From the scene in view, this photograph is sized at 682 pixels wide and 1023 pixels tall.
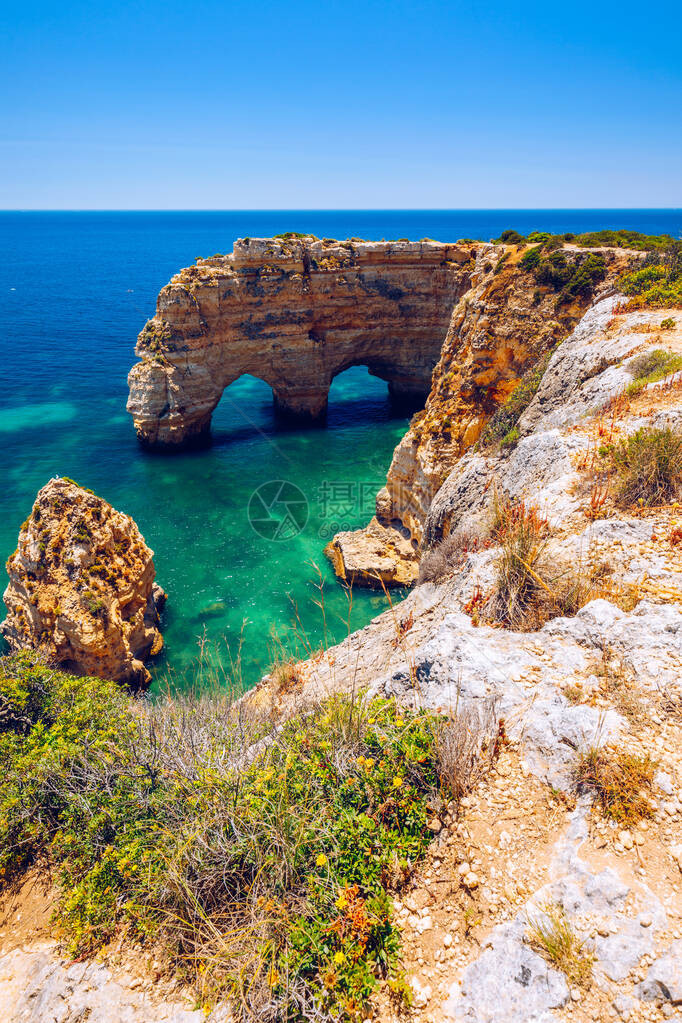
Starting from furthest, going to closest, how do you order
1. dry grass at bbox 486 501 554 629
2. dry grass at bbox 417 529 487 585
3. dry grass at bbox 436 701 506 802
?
dry grass at bbox 417 529 487 585, dry grass at bbox 486 501 554 629, dry grass at bbox 436 701 506 802

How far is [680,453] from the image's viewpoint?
6605 millimetres

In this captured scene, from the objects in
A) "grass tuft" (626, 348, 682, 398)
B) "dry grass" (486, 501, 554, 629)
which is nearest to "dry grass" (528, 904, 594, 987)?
"dry grass" (486, 501, 554, 629)

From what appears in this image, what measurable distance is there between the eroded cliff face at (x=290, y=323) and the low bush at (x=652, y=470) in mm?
28044

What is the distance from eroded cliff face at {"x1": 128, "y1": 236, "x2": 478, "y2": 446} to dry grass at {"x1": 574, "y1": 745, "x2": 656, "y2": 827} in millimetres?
30725

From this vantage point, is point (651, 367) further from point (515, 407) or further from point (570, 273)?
point (570, 273)

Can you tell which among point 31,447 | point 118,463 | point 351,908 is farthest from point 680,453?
point 31,447

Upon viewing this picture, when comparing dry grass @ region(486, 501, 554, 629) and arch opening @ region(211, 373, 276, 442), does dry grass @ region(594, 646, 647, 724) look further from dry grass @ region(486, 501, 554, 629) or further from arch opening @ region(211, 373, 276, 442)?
arch opening @ region(211, 373, 276, 442)

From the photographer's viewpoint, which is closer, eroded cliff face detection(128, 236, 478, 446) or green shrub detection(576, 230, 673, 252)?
green shrub detection(576, 230, 673, 252)

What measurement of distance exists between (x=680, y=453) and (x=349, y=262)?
103 feet

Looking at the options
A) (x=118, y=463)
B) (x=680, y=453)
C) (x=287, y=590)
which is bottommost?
(x=287, y=590)

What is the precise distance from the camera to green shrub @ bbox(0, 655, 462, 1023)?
3.53 m

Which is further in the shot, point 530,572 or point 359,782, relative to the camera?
point 530,572

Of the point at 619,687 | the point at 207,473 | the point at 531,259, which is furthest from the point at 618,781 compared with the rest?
the point at 207,473

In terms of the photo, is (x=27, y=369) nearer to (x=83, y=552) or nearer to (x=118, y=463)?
(x=118, y=463)
